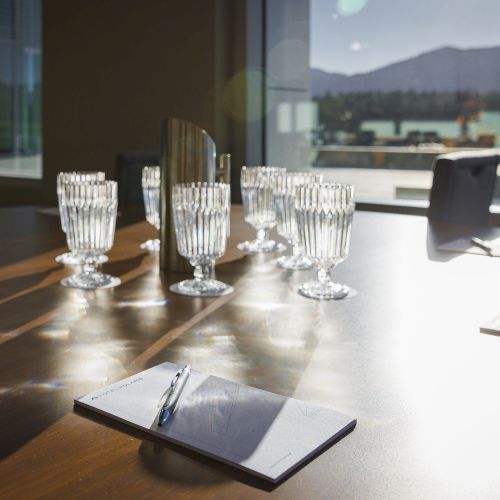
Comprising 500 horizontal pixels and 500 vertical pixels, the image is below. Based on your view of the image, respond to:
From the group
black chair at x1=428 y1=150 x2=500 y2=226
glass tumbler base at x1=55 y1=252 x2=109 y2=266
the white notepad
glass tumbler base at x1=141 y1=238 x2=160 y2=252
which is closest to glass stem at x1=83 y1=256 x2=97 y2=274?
glass tumbler base at x1=55 y1=252 x2=109 y2=266

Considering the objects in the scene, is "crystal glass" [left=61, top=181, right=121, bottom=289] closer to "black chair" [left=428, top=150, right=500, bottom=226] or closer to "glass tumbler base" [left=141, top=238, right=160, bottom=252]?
"glass tumbler base" [left=141, top=238, right=160, bottom=252]

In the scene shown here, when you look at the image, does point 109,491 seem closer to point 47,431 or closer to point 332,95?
point 47,431

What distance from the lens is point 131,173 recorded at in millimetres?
2709

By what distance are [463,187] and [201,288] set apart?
62.6 inches

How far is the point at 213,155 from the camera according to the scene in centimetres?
131

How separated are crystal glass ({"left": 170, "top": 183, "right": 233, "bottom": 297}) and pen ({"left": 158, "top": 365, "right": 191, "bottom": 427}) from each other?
397mm

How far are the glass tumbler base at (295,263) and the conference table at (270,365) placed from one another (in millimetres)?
33

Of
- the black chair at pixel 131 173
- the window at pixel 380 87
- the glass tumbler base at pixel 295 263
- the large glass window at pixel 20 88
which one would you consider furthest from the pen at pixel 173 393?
the large glass window at pixel 20 88

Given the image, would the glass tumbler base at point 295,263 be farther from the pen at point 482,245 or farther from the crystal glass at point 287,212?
the pen at point 482,245

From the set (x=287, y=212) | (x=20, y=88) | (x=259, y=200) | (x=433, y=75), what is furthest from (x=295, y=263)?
(x=20, y=88)

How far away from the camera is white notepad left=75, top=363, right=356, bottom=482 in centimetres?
57

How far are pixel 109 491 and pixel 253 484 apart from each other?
0.35 feet

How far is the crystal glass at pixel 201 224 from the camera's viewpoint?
1125 mm

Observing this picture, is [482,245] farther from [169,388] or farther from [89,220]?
[169,388]
